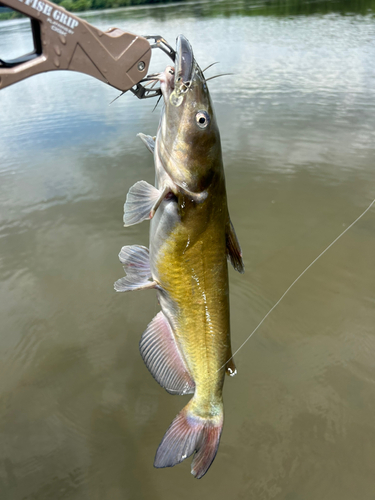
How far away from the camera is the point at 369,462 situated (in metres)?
2.27

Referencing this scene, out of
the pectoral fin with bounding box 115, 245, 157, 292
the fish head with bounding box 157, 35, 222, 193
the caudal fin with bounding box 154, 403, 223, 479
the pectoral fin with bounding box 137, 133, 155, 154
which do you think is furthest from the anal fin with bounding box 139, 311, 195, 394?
the pectoral fin with bounding box 137, 133, 155, 154

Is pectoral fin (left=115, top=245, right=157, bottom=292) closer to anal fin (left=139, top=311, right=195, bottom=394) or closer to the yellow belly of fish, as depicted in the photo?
the yellow belly of fish

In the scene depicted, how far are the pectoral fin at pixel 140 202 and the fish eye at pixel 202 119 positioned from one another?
33 cm

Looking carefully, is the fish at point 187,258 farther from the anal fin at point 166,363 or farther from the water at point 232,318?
the water at point 232,318

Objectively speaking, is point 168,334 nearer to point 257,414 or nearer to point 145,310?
point 257,414

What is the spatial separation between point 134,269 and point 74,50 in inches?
43.6

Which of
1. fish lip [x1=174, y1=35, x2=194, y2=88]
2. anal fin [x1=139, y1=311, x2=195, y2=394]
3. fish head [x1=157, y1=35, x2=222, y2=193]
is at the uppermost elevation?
fish lip [x1=174, y1=35, x2=194, y2=88]

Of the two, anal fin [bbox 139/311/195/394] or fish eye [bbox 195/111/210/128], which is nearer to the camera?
fish eye [bbox 195/111/210/128]

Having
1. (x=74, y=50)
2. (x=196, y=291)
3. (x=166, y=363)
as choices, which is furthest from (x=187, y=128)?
(x=166, y=363)

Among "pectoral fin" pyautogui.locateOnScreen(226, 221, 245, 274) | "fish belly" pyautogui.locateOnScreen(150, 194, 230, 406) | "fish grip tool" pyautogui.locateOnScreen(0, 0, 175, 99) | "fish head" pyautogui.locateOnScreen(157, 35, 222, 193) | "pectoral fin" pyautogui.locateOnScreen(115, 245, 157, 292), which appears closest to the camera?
"fish grip tool" pyautogui.locateOnScreen(0, 0, 175, 99)

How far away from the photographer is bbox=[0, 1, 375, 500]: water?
2.34 meters

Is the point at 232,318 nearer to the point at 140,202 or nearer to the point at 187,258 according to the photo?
the point at 187,258

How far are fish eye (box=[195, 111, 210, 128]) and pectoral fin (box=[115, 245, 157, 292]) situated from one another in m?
0.79

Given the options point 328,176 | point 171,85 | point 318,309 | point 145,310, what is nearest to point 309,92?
point 328,176
